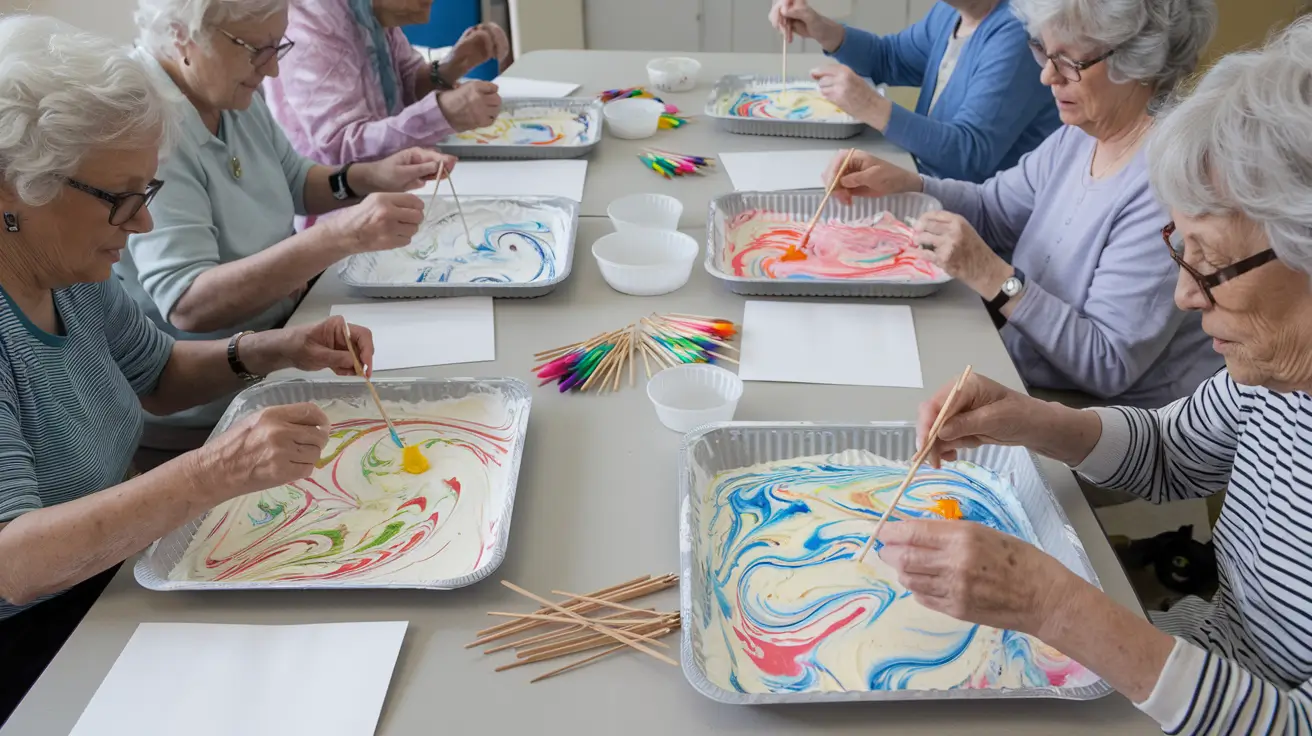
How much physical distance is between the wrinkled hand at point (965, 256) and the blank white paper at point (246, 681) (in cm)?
117

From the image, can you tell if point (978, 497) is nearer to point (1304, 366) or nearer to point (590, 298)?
point (1304, 366)

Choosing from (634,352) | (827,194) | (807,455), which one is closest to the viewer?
(807,455)

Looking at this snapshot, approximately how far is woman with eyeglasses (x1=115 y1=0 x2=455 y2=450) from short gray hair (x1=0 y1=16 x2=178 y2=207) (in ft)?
1.45

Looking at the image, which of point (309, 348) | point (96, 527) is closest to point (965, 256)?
point (309, 348)

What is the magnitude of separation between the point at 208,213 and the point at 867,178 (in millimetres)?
1372

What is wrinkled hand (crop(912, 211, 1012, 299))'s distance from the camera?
1.73m

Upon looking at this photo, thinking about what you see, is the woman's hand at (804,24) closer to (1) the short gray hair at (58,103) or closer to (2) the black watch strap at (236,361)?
(2) the black watch strap at (236,361)

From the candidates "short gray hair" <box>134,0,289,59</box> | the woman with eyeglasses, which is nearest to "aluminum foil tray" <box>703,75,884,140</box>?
the woman with eyeglasses

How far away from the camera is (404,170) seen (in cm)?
217

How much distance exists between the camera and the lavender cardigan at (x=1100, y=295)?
164 centimetres

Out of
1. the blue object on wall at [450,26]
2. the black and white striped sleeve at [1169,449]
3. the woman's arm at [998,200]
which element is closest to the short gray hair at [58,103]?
the black and white striped sleeve at [1169,449]

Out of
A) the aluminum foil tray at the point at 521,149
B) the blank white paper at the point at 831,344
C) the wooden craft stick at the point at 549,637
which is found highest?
the aluminum foil tray at the point at 521,149

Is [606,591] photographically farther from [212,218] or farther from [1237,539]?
[212,218]

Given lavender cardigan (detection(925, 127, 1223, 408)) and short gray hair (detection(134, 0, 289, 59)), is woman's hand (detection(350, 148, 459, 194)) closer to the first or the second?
short gray hair (detection(134, 0, 289, 59))
